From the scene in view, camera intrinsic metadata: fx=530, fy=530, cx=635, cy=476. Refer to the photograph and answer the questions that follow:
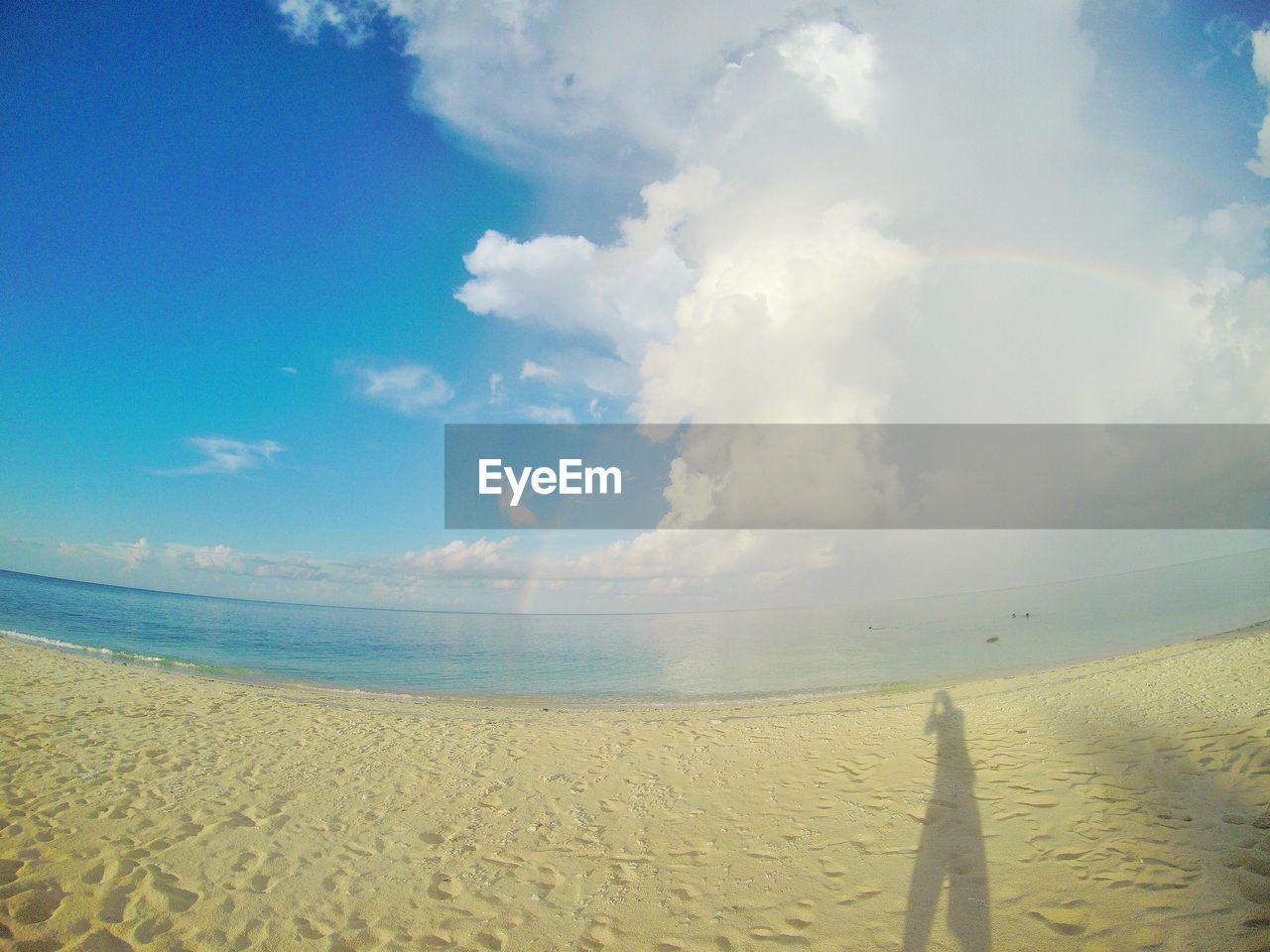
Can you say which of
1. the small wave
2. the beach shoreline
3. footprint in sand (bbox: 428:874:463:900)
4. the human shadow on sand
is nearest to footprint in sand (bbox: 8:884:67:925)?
footprint in sand (bbox: 428:874:463:900)

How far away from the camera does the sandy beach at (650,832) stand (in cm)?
519

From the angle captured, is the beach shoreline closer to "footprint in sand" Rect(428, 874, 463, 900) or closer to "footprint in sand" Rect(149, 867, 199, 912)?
"footprint in sand" Rect(428, 874, 463, 900)

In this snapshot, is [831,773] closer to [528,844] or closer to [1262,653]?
[528,844]

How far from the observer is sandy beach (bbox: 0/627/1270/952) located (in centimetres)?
519

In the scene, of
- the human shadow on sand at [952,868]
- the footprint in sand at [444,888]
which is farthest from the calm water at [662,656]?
the footprint in sand at [444,888]

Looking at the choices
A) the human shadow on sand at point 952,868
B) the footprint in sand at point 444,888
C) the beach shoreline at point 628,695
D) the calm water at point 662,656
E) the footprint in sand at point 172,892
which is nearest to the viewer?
the human shadow on sand at point 952,868

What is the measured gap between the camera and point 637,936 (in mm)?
5211

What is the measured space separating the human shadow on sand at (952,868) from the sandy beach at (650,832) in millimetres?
33

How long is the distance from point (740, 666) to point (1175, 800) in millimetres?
29279

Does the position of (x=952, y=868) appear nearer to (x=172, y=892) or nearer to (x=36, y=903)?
(x=172, y=892)

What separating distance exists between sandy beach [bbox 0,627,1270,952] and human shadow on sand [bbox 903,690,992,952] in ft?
0.11

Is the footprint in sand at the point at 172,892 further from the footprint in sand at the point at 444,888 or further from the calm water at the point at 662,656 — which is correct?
the calm water at the point at 662,656

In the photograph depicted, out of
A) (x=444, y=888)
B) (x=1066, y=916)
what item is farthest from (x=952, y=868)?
(x=444, y=888)

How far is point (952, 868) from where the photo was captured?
597cm
